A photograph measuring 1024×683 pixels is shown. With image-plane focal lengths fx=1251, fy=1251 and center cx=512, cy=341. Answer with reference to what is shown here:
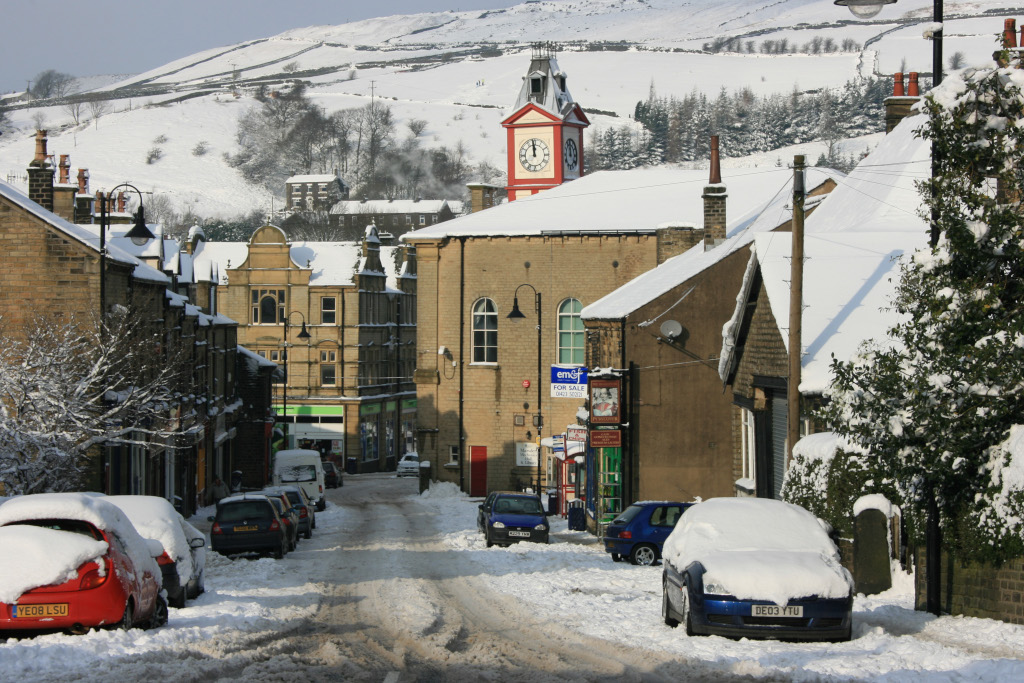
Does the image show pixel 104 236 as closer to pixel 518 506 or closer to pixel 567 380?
pixel 518 506

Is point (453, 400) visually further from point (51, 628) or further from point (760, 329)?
point (51, 628)

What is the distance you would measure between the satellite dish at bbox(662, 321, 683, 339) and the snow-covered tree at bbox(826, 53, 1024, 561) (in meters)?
18.1

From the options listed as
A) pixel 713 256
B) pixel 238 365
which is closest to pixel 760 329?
pixel 713 256

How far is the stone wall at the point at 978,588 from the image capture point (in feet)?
47.1

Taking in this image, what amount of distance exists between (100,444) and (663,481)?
14729 mm

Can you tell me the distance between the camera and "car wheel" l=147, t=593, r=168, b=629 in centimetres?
1507

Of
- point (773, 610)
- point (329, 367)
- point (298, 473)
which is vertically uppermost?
point (329, 367)

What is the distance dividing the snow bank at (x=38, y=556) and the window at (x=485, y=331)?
125 ft

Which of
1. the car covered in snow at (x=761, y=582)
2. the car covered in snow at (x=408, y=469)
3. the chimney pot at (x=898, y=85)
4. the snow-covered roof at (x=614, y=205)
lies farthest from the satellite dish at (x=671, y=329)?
the car covered in snow at (x=408, y=469)

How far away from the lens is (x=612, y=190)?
5447 cm

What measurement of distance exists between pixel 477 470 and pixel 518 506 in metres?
20.2

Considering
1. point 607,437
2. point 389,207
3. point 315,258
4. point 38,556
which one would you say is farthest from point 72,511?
point 389,207

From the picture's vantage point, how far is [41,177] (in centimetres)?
3662

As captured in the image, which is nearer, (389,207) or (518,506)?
(518,506)
